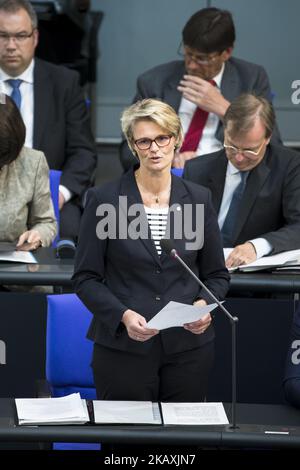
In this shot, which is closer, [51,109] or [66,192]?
[66,192]

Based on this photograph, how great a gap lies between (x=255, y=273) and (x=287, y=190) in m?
0.42

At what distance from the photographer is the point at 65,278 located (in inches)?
140

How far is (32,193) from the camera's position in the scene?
151 inches

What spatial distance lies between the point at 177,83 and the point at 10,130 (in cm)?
128

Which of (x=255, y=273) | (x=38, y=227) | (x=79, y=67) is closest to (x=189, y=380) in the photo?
(x=255, y=273)

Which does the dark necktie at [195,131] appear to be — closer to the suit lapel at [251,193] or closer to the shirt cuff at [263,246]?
the suit lapel at [251,193]

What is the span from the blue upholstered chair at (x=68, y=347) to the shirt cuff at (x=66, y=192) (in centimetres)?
138

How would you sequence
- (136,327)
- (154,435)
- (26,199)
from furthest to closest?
(26,199), (136,327), (154,435)

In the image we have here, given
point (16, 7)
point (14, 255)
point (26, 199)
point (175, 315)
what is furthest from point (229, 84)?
point (175, 315)

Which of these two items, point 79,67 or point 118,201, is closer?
point 118,201

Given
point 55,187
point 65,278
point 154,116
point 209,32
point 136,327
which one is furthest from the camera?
point 209,32

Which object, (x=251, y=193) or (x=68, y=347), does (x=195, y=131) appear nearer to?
(x=251, y=193)
